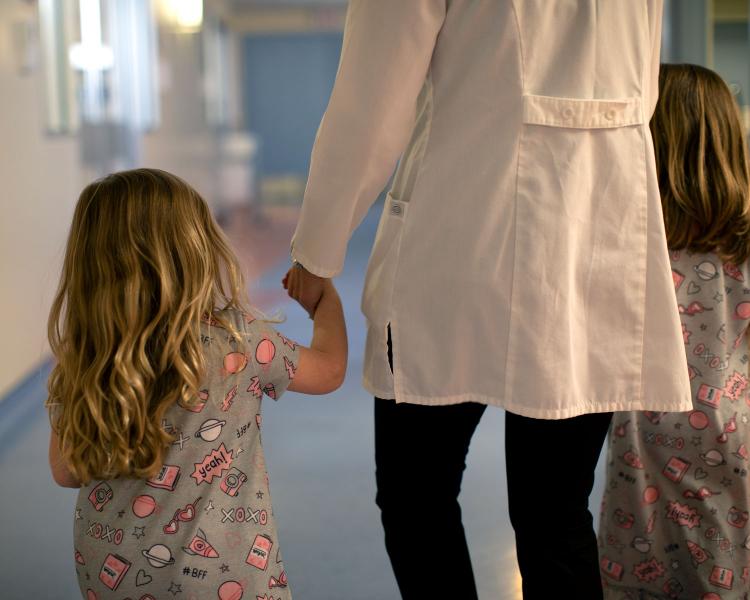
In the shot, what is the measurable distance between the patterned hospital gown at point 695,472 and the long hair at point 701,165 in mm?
47

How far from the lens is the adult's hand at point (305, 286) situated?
1.42m

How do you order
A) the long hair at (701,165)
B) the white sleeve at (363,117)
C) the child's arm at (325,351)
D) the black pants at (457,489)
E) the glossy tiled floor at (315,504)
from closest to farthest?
1. the white sleeve at (363,117)
2. the black pants at (457,489)
3. the child's arm at (325,351)
4. the long hair at (701,165)
5. the glossy tiled floor at (315,504)

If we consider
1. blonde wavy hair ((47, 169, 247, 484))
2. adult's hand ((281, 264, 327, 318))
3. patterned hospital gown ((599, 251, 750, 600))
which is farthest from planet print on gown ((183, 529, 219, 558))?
patterned hospital gown ((599, 251, 750, 600))

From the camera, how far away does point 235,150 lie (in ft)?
41.4

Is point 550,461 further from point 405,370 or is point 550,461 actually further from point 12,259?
point 12,259

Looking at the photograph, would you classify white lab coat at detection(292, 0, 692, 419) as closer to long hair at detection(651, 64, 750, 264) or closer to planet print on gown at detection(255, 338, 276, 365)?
planet print on gown at detection(255, 338, 276, 365)

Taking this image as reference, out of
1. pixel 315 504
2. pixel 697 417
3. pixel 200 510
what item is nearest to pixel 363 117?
pixel 200 510

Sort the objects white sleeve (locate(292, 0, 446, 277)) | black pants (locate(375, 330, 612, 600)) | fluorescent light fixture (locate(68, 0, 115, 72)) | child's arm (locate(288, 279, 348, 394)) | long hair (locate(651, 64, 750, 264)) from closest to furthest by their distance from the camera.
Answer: white sleeve (locate(292, 0, 446, 277)), black pants (locate(375, 330, 612, 600)), child's arm (locate(288, 279, 348, 394)), long hair (locate(651, 64, 750, 264)), fluorescent light fixture (locate(68, 0, 115, 72))

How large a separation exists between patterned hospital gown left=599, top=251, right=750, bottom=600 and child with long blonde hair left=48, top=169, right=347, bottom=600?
742mm

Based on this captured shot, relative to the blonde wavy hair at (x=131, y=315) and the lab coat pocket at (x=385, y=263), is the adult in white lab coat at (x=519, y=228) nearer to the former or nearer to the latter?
the lab coat pocket at (x=385, y=263)

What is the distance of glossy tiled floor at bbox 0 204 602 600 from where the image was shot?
79.9 inches

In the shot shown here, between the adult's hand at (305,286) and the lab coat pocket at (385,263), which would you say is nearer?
the lab coat pocket at (385,263)

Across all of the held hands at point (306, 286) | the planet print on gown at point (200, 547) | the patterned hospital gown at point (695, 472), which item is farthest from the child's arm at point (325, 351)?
the patterned hospital gown at point (695, 472)

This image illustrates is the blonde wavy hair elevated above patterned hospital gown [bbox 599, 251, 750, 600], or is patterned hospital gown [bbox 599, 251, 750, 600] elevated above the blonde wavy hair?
the blonde wavy hair
